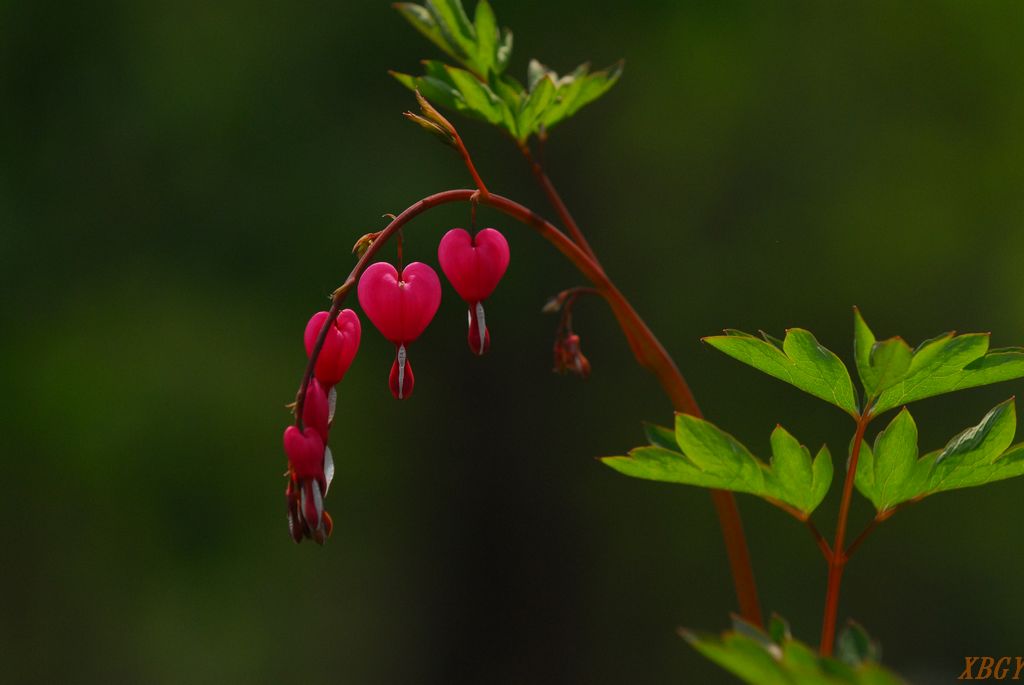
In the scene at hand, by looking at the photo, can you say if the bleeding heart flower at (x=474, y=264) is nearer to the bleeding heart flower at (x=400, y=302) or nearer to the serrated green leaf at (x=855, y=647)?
the bleeding heart flower at (x=400, y=302)

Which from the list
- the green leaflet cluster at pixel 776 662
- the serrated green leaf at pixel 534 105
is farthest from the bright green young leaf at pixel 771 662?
the serrated green leaf at pixel 534 105

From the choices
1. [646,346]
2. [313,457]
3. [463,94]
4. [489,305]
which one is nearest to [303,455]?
[313,457]

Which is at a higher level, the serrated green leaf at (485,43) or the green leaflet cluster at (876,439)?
the serrated green leaf at (485,43)

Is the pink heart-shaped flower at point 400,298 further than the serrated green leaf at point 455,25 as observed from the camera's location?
No

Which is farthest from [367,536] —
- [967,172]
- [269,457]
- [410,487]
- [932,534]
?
[967,172]

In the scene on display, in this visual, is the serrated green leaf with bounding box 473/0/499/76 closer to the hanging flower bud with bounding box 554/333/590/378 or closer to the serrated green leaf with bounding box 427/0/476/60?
the serrated green leaf with bounding box 427/0/476/60

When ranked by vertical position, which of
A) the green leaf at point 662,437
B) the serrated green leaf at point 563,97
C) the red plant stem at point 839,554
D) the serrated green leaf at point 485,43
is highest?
the serrated green leaf at point 485,43

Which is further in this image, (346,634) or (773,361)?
(346,634)

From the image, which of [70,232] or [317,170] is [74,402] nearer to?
[70,232]
